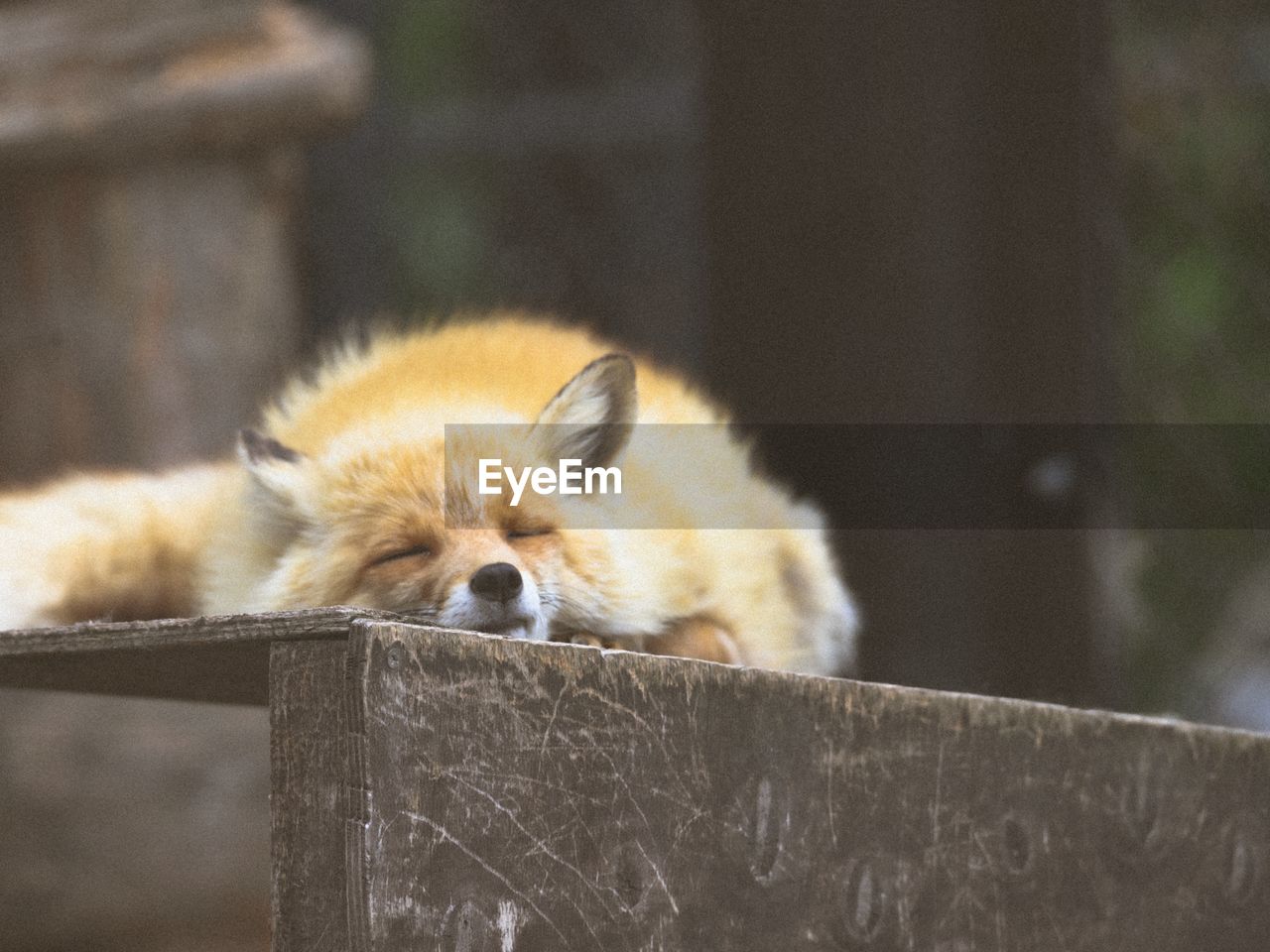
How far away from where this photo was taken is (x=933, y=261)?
2881mm

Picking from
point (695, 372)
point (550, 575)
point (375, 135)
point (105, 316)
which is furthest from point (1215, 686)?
point (550, 575)

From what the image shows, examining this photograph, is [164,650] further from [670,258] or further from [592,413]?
[670,258]

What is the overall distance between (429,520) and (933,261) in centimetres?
145

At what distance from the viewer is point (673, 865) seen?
1.36m

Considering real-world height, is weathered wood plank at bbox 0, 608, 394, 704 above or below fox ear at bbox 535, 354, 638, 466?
below

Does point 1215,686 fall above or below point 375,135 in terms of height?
below

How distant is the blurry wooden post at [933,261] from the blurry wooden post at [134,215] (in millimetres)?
1325

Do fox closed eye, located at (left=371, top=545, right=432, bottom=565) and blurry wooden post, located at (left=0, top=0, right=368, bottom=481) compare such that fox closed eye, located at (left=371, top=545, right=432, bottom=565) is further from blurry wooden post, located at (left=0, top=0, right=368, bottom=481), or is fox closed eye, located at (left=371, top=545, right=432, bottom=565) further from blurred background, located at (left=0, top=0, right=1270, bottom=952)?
blurry wooden post, located at (left=0, top=0, right=368, bottom=481)

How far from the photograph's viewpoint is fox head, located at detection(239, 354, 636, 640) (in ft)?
5.56

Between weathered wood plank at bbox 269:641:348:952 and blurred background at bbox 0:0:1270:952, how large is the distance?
69.4 inches

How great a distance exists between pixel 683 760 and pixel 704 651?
21.9 inches

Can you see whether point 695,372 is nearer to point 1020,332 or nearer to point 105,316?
point 1020,332

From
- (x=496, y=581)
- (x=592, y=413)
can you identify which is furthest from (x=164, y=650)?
(x=592, y=413)

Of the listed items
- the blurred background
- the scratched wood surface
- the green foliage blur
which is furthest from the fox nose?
the green foliage blur
